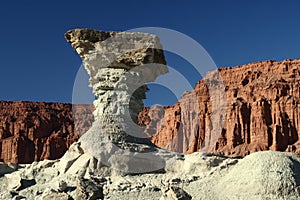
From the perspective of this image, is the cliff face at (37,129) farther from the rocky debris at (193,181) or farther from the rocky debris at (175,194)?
the rocky debris at (175,194)

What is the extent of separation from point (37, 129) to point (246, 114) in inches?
1929

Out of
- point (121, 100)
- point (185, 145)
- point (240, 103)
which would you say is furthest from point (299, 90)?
point (121, 100)

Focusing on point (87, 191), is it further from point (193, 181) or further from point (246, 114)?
point (246, 114)

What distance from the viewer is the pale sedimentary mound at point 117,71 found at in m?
28.2

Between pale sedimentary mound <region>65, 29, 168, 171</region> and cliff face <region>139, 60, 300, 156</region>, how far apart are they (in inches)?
2446

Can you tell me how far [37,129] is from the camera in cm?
12525

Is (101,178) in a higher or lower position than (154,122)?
lower

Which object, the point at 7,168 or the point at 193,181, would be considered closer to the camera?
the point at 193,181

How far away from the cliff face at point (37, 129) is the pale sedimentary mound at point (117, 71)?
8570 cm

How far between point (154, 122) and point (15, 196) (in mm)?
114462

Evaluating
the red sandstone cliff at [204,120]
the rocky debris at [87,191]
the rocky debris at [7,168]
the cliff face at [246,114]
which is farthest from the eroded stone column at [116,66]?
the red sandstone cliff at [204,120]

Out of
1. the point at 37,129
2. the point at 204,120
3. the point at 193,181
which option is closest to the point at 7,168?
the point at 193,181

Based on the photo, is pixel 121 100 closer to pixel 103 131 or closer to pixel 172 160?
pixel 103 131

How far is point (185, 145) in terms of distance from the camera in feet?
353
